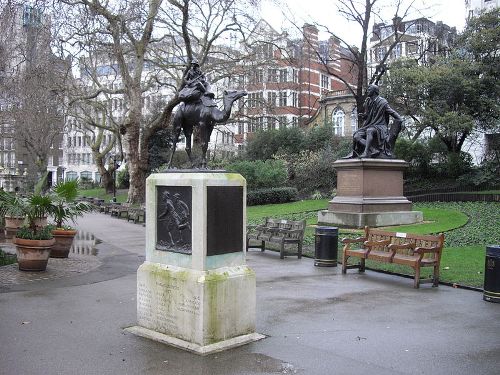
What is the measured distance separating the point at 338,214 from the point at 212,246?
45.3 feet

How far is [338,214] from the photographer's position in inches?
→ 797

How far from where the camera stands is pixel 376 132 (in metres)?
20.6

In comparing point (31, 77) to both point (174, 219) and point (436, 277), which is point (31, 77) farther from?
point (436, 277)

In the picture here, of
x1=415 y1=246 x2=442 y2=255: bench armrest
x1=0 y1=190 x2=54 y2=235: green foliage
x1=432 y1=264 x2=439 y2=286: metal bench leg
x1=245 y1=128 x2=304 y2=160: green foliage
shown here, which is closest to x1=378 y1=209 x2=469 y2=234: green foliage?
x1=432 y1=264 x2=439 y2=286: metal bench leg

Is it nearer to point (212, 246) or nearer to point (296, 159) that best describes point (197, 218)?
point (212, 246)

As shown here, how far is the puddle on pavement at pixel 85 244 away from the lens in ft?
52.3

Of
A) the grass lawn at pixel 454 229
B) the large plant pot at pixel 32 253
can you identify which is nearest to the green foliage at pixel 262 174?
the grass lawn at pixel 454 229

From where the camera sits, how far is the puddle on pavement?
1593cm

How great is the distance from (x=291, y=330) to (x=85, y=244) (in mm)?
11811

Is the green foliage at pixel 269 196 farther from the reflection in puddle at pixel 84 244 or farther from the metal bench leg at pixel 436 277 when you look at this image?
the metal bench leg at pixel 436 277

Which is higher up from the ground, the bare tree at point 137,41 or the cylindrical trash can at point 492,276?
the bare tree at point 137,41

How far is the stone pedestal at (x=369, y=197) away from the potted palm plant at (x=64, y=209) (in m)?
9.36

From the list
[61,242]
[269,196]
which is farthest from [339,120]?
[61,242]

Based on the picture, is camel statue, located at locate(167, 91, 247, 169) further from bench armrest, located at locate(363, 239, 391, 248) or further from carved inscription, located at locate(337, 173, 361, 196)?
carved inscription, located at locate(337, 173, 361, 196)
